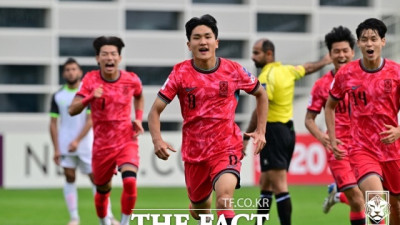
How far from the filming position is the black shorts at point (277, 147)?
43.0ft

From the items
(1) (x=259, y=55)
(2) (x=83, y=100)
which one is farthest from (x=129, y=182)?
(1) (x=259, y=55)

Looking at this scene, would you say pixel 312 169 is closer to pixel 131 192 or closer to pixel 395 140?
pixel 131 192

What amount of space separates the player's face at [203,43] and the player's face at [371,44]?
1.43m

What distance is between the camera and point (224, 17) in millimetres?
37969

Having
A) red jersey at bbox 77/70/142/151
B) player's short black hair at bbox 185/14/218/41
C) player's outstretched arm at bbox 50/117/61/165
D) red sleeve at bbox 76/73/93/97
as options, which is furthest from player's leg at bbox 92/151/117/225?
player's short black hair at bbox 185/14/218/41

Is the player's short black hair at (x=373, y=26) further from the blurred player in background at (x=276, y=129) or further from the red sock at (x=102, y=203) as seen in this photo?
the red sock at (x=102, y=203)

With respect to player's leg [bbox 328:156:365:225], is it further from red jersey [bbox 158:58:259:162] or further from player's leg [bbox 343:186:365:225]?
red jersey [bbox 158:58:259:162]

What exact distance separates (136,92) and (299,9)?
83.4 ft

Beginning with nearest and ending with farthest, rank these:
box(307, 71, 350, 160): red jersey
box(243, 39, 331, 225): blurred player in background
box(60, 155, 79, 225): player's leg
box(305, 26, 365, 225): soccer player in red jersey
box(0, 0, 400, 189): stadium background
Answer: box(305, 26, 365, 225): soccer player in red jersey
box(307, 71, 350, 160): red jersey
box(243, 39, 331, 225): blurred player in background
box(60, 155, 79, 225): player's leg
box(0, 0, 400, 189): stadium background

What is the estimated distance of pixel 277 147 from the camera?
1315cm

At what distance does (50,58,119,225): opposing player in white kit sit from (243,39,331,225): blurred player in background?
3.02m

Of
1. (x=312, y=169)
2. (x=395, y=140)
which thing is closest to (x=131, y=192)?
(x=395, y=140)

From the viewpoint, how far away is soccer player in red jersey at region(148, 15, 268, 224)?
10289 mm

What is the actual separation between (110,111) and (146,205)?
6.66 metres
